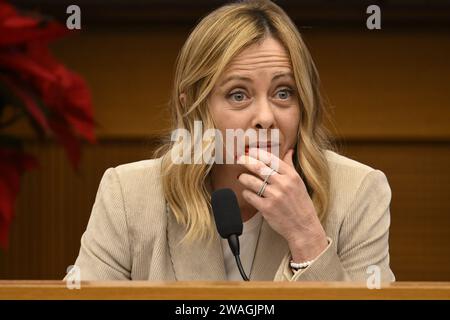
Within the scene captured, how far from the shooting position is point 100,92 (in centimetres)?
155

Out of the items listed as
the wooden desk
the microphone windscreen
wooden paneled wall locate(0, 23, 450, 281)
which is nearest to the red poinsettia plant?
the wooden desk

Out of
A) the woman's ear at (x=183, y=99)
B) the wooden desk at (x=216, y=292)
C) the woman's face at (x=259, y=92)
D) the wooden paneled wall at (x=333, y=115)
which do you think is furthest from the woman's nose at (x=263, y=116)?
the wooden paneled wall at (x=333, y=115)

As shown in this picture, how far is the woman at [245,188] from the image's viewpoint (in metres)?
0.92

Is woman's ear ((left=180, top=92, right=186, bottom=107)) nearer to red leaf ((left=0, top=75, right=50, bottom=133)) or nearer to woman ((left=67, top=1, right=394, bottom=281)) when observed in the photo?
woman ((left=67, top=1, right=394, bottom=281))

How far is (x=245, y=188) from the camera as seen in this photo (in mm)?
966

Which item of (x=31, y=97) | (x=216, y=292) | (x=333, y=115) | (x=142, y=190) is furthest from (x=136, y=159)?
(x=31, y=97)

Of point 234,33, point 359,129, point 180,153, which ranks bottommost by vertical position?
point 359,129

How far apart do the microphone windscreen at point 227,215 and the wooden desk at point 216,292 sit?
177mm

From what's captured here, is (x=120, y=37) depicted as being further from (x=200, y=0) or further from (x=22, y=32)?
(x=22, y=32)

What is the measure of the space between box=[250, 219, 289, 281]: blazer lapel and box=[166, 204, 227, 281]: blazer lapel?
0.14ft

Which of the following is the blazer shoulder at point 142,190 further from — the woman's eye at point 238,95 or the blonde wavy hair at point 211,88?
the woman's eye at point 238,95

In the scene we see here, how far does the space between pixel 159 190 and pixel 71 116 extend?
69 centimetres
